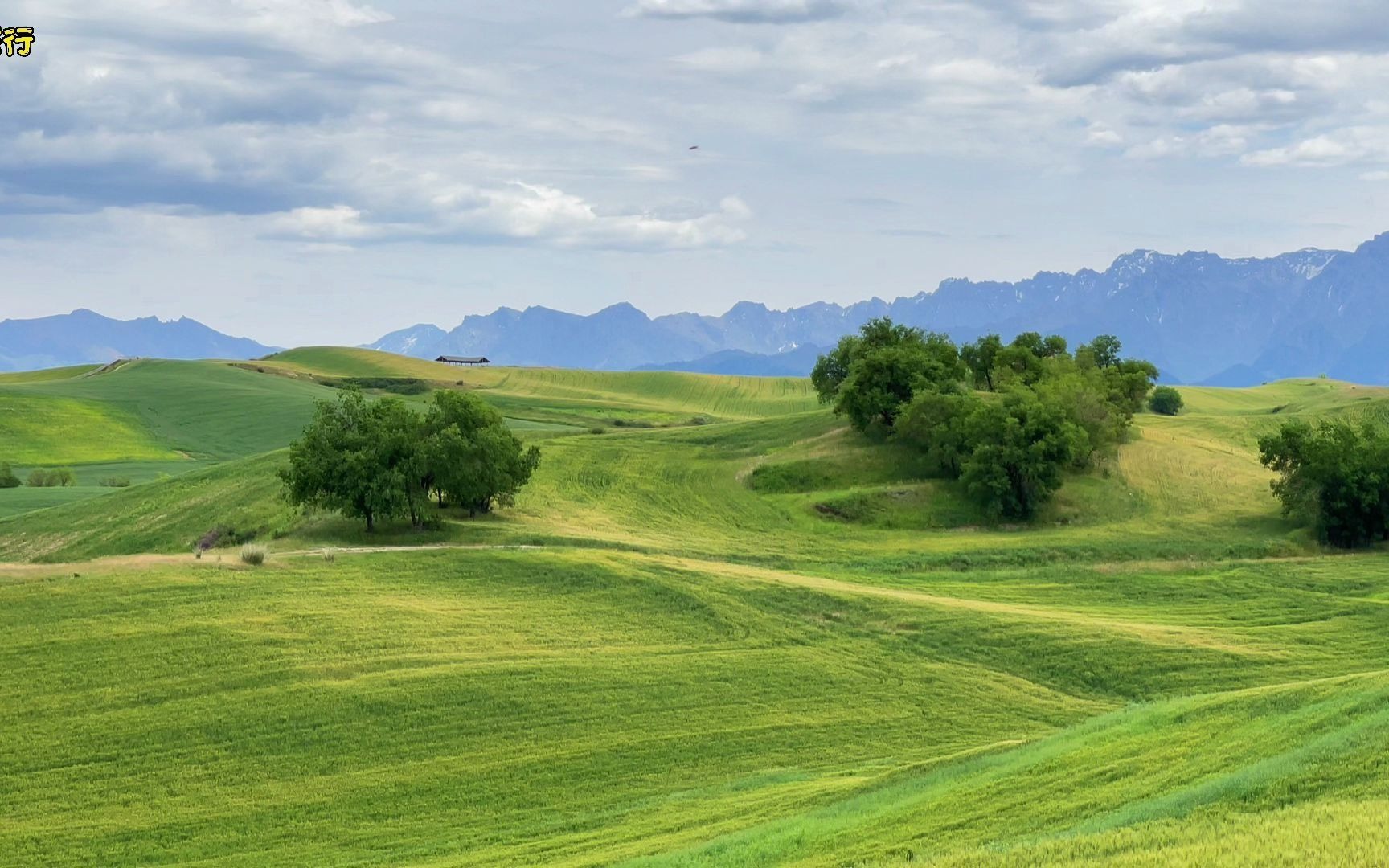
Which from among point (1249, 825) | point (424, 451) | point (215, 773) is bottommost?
point (215, 773)

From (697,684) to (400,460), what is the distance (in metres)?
27.6

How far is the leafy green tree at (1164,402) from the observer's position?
139m

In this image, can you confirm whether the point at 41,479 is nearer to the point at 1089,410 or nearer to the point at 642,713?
the point at 642,713

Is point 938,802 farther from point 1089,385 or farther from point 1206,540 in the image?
point 1089,385

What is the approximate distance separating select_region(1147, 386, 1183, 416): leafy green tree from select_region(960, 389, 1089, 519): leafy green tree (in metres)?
62.5

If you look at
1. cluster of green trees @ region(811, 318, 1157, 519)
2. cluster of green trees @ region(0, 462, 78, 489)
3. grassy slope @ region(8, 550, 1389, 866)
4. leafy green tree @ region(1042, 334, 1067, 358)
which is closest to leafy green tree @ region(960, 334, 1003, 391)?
cluster of green trees @ region(811, 318, 1157, 519)

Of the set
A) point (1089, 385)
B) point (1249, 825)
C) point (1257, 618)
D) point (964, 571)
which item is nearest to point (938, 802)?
point (1249, 825)

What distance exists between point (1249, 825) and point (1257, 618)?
39666mm

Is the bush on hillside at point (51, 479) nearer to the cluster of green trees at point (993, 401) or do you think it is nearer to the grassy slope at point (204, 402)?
the grassy slope at point (204, 402)

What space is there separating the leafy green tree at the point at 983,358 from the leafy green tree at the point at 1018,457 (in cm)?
2727

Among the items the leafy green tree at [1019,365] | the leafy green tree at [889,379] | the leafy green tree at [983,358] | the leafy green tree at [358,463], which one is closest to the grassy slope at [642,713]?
the leafy green tree at [358,463]

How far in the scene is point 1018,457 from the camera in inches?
3103

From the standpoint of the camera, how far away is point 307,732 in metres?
Result: 38.0

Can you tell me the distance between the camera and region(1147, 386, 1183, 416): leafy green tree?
5468 inches
